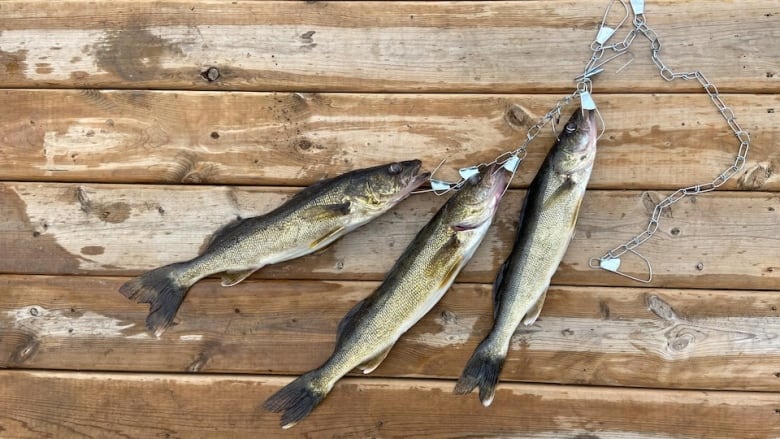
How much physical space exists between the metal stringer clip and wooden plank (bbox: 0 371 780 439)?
57 centimetres

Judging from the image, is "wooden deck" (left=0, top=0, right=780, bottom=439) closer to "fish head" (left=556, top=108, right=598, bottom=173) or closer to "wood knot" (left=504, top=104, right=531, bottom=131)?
"wood knot" (left=504, top=104, right=531, bottom=131)

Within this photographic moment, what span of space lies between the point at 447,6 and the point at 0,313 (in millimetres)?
2834

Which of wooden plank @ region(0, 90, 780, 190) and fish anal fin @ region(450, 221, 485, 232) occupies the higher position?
wooden plank @ region(0, 90, 780, 190)

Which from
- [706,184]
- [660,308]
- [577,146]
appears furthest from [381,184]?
[706,184]

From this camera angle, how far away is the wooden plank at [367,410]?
2650mm

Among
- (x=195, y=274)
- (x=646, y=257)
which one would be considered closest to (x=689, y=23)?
(x=646, y=257)

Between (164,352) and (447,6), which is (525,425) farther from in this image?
(447,6)

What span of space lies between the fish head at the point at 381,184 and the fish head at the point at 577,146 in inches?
27.5

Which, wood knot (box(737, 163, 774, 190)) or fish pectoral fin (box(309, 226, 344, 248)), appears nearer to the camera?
fish pectoral fin (box(309, 226, 344, 248))

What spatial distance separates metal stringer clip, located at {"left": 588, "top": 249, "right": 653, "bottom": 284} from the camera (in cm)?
268

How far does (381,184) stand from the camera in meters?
2.55

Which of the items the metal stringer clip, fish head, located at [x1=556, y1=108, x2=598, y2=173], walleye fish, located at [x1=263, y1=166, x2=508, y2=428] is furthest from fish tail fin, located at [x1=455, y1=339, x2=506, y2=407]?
fish head, located at [x1=556, y1=108, x2=598, y2=173]

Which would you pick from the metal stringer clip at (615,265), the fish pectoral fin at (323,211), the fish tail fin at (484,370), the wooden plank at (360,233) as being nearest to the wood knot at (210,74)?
the wooden plank at (360,233)

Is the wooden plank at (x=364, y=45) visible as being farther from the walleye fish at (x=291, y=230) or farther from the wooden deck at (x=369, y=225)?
the walleye fish at (x=291, y=230)
